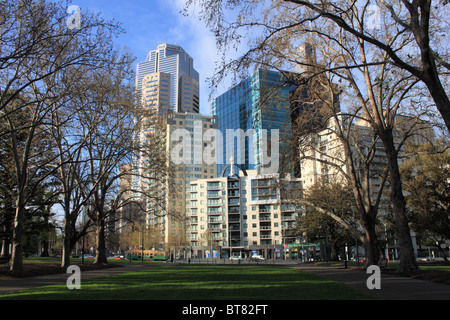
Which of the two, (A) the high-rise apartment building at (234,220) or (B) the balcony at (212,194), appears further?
(B) the balcony at (212,194)

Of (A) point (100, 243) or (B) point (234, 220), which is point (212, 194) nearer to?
(B) point (234, 220)

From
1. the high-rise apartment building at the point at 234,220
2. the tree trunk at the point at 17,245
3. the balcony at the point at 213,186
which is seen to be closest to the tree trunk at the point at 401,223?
the tree trunk at the point at 17,245

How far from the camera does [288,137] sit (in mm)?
23484

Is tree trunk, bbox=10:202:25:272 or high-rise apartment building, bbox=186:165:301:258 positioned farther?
high-rise apartment building, bbox=186:165:301:258

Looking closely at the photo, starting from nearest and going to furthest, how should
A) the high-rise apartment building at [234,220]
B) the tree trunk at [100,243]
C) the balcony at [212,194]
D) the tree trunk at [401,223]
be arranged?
the tree trunk at [401,223]
the tree trunk at [100,243]
the high-rise apartment building at [234,220]
the balcony at [212,194]

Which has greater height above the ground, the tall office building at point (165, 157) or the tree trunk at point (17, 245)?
the tall office building at point (165, 157)

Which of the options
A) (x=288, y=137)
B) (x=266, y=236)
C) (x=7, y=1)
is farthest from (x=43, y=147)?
(x=266, y=236)

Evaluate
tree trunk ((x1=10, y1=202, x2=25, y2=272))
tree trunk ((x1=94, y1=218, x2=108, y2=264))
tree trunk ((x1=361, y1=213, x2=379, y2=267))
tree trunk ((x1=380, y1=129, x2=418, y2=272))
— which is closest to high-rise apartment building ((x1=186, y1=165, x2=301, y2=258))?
tree trunk ((x1=94, y1=218, x2=108, y2=264))

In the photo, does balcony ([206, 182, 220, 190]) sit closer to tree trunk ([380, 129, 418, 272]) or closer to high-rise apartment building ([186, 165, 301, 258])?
high-rise apartment building ([186, 165, 301, 258])

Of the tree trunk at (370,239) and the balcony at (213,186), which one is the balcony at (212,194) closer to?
the balcony at (213,186)

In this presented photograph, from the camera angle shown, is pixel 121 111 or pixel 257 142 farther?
pixel 121 111

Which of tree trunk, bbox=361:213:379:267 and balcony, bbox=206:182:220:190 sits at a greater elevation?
balcony, bbox=206:182:220:190
